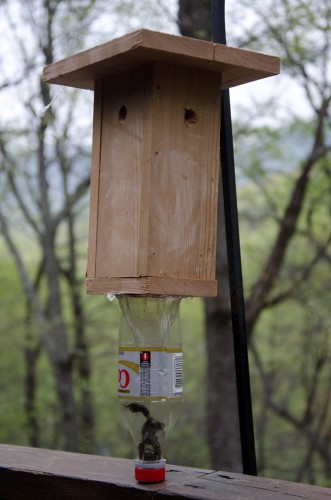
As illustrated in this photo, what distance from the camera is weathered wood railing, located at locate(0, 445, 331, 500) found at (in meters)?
1.66

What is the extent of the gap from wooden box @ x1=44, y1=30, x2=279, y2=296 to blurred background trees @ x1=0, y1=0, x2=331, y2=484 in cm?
310

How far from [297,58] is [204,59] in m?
4.97

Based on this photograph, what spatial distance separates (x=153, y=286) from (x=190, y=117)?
456mm

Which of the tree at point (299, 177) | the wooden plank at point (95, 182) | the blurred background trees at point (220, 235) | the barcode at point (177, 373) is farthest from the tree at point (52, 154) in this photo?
the barcode at point (177, 373)

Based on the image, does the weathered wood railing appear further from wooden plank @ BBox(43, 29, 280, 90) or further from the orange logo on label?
wooden plank @ BBox(43, 29, 280, 90)

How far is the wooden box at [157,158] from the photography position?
1.78 meters

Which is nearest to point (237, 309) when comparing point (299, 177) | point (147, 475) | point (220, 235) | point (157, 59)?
point (147, 475)

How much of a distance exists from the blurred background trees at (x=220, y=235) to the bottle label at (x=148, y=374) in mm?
3494

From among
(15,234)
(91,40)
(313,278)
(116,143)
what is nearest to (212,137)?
(116,143)

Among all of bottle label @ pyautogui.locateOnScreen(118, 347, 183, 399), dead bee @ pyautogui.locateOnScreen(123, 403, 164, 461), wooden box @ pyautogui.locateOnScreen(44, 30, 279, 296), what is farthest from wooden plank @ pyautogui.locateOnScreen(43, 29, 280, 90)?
dead bee @ pyautogui.locateOnScreen(123, 403, 164, 461)

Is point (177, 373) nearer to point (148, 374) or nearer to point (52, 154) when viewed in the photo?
point (148, 374)

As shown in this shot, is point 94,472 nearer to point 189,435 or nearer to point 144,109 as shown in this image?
point 144,109

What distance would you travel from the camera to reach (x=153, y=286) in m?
1.74

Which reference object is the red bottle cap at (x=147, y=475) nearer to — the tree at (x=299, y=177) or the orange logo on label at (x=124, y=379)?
the orange logo on label at (x=124, y=379)
